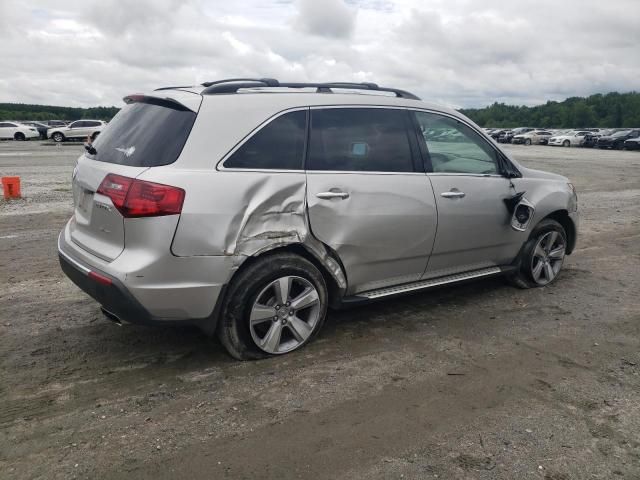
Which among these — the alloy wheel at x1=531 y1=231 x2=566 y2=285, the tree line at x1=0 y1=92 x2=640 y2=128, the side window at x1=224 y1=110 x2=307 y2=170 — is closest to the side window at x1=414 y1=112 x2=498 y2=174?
the alloy wheel at x1=531 y1=231 x2=566 y2=285

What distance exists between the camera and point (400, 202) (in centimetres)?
430

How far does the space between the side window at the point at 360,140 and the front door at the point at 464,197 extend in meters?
0.26

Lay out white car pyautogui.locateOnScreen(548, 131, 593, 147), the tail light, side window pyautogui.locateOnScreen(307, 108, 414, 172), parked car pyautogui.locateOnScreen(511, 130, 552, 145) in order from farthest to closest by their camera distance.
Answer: parked car pyautogui.locateOnScreen(511, 130, 552, 145)
white car pyautogui.locateOnScreen(548, 131, 593, 147)
side window pyautogui.locateOnScreen(307, 108, 414, 172)
the tail light

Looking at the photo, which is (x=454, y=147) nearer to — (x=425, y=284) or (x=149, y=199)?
(x=425, y=284)

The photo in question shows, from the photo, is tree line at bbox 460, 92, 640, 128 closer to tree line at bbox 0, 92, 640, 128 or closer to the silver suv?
tree line at bbox 0, 92, 640, 128

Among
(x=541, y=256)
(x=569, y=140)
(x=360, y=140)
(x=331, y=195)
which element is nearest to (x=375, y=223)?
(x=331, y=195)

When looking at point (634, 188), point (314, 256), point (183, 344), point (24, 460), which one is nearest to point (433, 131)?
point (314, 256)

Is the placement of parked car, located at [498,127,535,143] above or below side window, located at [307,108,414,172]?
below

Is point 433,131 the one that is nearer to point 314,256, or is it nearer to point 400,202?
point 400,202

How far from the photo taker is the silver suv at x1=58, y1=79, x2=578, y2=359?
3.45 metres

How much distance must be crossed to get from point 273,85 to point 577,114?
4270 inches

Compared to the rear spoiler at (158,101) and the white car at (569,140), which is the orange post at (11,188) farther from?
the white car at (569,140)

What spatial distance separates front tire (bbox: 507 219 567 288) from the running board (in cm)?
45

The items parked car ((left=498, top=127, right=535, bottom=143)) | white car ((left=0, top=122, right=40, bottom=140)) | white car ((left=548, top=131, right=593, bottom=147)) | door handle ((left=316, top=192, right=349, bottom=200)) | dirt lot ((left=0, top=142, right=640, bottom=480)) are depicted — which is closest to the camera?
dirt lot ((left=0, top=142, right=640, bottom=480))
